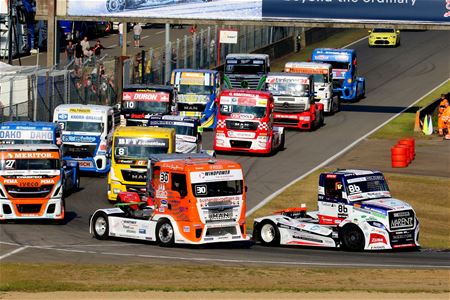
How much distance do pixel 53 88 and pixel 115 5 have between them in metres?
6.58

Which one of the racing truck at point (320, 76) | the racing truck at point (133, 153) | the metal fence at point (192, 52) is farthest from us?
the metal fence at point (192, 52)

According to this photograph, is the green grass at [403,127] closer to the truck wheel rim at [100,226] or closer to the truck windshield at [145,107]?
the truck windshield at [145,107]

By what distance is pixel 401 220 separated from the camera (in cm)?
3136

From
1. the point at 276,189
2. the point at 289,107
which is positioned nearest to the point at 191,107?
the point at 289,107

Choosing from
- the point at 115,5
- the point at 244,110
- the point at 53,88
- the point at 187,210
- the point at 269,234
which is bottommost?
the point at 269,234

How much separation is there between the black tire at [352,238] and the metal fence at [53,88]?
19.4 metres

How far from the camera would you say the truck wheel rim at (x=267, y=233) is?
107 ft

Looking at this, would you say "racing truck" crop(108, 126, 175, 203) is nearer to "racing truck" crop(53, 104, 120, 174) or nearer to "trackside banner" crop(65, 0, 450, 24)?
"racing truck" crop(53, 104, 120, 174)

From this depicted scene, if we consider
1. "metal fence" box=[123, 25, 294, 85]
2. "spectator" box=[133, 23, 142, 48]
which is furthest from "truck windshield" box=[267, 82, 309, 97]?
"spectator" box=[133, 23, 142, 48]

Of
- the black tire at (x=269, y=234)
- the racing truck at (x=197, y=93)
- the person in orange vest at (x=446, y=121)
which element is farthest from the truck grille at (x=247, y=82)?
the black tire at (x=269, y=234)

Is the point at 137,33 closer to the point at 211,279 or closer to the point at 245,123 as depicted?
the point at 245,123

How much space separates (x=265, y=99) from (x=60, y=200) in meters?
16.8

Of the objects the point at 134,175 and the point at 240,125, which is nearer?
the point at 134,175

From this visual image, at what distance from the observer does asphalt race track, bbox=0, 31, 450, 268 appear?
2914 centimetres
